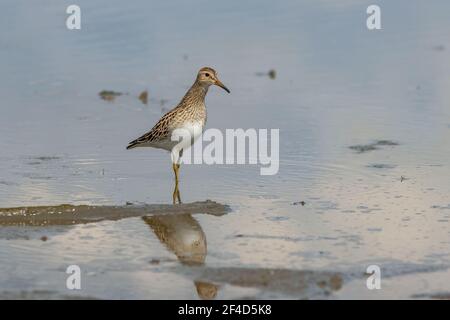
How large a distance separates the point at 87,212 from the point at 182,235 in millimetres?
1171

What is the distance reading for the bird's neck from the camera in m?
14.2

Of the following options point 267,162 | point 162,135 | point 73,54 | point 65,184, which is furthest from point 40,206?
point 73,54

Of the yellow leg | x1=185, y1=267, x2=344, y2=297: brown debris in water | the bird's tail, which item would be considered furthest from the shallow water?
the bird's tail

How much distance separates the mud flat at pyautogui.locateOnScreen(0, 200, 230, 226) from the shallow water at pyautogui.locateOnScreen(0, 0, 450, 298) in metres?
0.20

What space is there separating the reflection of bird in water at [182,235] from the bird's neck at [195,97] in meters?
2.18

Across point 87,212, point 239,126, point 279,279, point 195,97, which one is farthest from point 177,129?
point 279,279

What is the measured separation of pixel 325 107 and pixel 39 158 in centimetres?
447

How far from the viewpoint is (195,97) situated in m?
14.3

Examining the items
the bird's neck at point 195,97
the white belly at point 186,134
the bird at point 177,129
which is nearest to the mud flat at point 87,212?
Answer: the bird at point 177,129

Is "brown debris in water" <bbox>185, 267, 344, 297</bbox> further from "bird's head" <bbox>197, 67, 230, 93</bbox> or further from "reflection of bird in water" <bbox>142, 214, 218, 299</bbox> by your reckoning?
"bird's head" <bbox>197, 67, 230, 93</bbox>

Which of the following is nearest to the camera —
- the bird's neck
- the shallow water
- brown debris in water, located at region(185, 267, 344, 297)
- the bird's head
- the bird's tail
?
brown debris in water, located at region(185, 267, 344, 297)

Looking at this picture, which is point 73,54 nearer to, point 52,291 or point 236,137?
point 236,137

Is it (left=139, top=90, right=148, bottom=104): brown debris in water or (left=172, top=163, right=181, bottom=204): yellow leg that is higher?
(left=139, top=90, right=148, bottom=104): brown debris in water

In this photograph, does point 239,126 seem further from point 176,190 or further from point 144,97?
point 176,190
